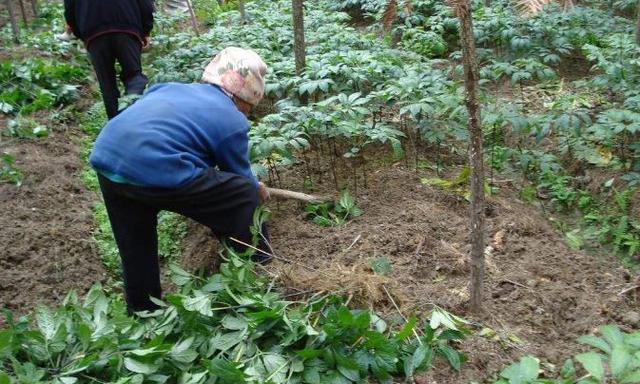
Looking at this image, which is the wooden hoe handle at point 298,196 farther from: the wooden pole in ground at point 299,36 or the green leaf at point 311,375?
the green leaf at point 311,375

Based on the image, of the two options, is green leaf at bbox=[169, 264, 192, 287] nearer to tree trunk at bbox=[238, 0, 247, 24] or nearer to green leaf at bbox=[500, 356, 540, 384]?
green leaf at bbox=[500, 356, 540, 384]

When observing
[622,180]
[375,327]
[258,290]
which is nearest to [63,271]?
[258,290]

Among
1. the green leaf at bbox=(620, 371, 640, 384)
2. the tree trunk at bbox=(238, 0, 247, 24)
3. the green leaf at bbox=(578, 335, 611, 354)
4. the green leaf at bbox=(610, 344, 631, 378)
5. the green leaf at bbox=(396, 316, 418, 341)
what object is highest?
the green leaf at bbox=(610, 344, 631, 378)

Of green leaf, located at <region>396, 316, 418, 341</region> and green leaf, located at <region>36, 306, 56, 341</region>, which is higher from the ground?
green leaf, located at <region>396, 316, 418, 341</region>

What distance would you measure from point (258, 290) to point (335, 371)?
661 millimetres

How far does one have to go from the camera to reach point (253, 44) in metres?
6.49

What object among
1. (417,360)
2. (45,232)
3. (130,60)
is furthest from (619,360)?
(130,60)

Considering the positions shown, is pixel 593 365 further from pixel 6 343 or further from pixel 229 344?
pixel 6 343

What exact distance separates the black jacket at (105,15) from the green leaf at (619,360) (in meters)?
4.71

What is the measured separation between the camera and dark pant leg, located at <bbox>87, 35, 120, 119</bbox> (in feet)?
18.3

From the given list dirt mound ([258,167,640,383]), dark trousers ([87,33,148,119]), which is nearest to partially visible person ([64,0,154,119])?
dark trousers ([87,33,148,119])

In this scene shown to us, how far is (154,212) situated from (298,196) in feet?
3.33

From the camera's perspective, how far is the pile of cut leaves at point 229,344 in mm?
2588

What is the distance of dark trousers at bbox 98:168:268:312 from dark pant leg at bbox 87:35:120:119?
8.62 ft
